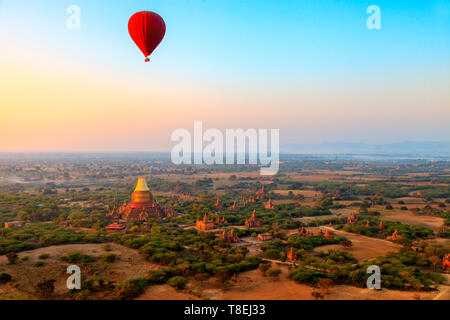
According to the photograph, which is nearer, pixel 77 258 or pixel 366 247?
pixel 77 258

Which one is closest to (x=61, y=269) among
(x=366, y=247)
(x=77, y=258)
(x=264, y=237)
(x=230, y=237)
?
(x=77, y=258)

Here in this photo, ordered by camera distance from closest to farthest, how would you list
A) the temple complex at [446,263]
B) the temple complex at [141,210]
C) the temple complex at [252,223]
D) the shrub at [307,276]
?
1. the shrub at [307,276]
2. the temple complex at [446,263]
3. the temple complex at [252,223]
4. the temple complex at [141,210]

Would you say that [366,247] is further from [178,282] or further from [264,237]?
[178,282]

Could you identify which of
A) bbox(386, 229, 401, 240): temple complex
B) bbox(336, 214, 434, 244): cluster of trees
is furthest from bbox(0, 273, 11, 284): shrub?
bbox(386, 229, 401, 240): temple complex

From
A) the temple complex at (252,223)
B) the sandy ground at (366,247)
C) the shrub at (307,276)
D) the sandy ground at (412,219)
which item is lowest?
the sandy ground at (412,219)

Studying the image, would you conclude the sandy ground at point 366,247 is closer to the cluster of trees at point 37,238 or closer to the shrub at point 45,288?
the shrub at point 45,288

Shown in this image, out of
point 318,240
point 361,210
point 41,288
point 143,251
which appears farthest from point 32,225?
point 361,210

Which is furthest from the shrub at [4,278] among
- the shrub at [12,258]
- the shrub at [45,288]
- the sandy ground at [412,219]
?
the sandy ground at [412,219]
